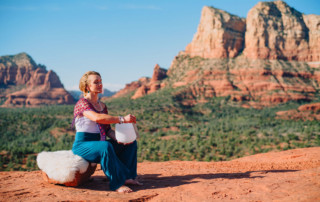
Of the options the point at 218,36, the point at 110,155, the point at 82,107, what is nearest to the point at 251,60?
the point at 218,36

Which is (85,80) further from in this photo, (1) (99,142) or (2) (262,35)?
(2) (262,35)

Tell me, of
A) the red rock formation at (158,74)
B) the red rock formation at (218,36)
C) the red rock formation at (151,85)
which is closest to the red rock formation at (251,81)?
the red rock formation at (218,36)

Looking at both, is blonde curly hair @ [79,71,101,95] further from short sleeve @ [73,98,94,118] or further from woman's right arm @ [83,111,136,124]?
woman's right arm @ [83,111,136,124]

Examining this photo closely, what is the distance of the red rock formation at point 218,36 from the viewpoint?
6594 centimetres

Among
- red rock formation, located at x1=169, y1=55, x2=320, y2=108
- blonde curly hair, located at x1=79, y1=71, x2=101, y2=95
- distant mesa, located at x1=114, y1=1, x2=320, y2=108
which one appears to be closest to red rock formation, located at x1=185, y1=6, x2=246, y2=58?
distant mesa, located at x1=114, y1=1, x2=320, y2=108

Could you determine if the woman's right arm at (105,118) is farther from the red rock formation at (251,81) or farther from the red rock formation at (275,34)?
the red rock formation at (275,34)

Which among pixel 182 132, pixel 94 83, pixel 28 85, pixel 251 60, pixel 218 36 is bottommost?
pixel 182 132

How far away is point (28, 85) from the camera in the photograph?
10225 centimetres

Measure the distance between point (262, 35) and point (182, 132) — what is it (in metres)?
47.6

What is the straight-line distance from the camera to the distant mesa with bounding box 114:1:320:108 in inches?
2159

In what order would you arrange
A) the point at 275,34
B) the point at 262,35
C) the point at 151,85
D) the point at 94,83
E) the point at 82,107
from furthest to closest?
the point at 275,34 → the point at 262,35 → the point at 151,85 → the point at 94,83 → the point at 82,107

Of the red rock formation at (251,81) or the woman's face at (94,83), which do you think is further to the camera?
the red rock formation at (251,81)

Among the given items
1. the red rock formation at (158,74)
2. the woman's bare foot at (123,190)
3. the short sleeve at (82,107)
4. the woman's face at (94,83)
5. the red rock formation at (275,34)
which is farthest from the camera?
the red rock formation at (158,74)

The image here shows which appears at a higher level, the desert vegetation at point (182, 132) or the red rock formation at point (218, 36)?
the red rock formation at point (218, 36)
